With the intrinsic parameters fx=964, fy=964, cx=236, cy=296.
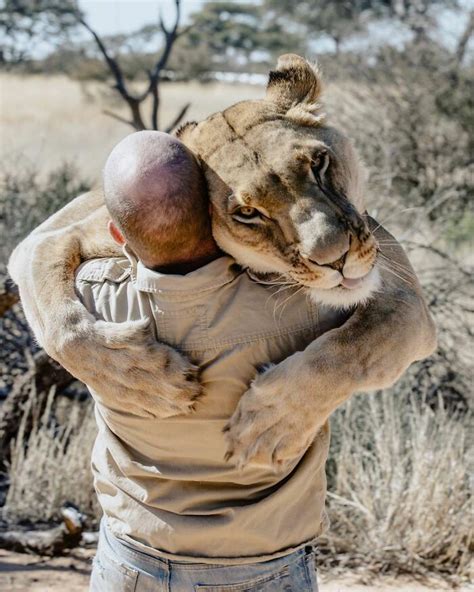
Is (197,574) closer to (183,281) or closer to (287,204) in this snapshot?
(183,281)

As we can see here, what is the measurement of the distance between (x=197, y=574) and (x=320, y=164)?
36.2 inches

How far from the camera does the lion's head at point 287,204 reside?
2021 mm

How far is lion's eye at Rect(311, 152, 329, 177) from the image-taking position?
2.12 metres

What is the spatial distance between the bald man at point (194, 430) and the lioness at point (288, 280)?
43 mm

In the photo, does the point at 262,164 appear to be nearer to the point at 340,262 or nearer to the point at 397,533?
the point at 340,262

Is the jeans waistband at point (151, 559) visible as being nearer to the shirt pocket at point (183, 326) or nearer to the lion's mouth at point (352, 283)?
the shirt pocket at point (183, 326)

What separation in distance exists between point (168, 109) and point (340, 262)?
27.2 meters

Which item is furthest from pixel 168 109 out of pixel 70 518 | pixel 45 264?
pixel 45 264

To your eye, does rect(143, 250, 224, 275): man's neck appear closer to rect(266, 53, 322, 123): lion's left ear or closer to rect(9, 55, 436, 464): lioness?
rect(9, 55, 436, 464): lioness

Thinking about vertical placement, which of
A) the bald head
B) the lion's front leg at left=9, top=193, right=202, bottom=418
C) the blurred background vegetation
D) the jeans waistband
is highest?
the bald head

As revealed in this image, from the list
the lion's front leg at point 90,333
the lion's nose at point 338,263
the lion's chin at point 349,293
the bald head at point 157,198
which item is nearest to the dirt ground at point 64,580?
the lion's front leg at point 90,333

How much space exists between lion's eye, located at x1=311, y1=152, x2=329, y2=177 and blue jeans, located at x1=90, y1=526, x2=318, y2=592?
2.70 feet

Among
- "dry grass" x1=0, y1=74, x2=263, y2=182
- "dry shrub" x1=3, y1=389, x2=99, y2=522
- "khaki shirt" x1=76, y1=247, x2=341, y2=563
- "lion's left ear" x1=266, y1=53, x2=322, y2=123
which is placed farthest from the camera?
"dry grass" x1=0, y1=74, x2=263, y2=182

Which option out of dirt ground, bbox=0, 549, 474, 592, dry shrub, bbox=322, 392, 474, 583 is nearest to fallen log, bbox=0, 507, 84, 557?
dirt ground, bbox=0, 549, 474, 592
